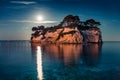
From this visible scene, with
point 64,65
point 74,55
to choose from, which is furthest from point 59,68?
point 74,55

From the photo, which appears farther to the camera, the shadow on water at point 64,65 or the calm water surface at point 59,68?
the shadow on water at point 64,65

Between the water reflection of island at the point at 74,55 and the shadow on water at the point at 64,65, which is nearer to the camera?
the shadow on water at the point at 64,65

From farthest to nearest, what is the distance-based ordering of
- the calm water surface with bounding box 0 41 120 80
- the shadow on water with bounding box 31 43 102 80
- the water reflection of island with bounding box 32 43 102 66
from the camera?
the water reflection of island with bounding box 32 43 102 66, the shadow on water with bounding box 31 43 102 80, the calm water surface with bounding box 0 41 120 80

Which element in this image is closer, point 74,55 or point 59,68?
point 59,68

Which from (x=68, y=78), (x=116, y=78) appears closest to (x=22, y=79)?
(x=68, y=78)

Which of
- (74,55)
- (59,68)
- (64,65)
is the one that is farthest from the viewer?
(74,55)

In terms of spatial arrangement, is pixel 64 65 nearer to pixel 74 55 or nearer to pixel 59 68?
pixel 59 68

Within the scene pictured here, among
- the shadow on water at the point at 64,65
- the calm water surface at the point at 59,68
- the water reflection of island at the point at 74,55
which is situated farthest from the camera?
the water reflection of island at the point at 74,55

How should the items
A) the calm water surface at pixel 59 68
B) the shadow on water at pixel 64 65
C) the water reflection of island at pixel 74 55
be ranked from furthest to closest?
the water reflection of island at pixel 74 55
the shadow on water at pixel 64 65
the calm water surface at pixel 59 68

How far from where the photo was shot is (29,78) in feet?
128

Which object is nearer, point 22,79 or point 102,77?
point 22,79

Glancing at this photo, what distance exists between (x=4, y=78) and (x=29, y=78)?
5052 millimetres

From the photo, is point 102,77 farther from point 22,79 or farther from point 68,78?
point 22,79

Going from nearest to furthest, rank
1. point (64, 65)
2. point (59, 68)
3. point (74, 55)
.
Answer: point (59, 68) < point (64, 65) < point (74, 55)
